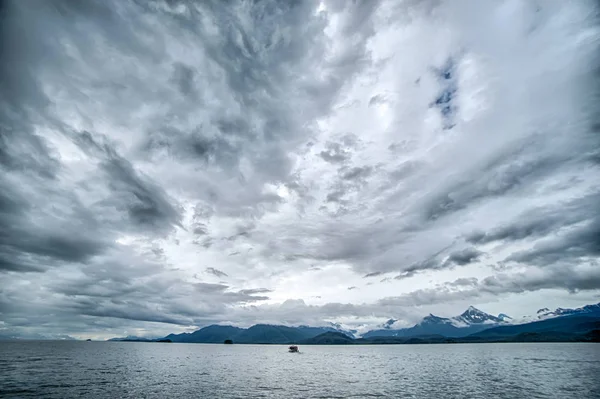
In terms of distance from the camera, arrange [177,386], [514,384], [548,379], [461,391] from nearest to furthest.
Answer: [461,391] < [177,386] < [514,384] < [548,379]

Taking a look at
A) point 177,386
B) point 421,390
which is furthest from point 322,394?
point 177,386

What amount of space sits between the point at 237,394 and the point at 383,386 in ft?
122

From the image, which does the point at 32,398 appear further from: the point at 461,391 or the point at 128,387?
the point at 461,391

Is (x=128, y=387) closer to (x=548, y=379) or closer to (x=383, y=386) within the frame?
(x=383, y=386)

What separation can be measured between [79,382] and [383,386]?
252 feet

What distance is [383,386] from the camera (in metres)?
78.1

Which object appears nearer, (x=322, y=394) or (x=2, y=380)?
(x=322, y=394)

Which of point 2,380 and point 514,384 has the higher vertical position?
point 2,380

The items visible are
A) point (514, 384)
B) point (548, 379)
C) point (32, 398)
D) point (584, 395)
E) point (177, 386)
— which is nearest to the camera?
point (32, 398)

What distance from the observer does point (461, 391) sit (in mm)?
70750

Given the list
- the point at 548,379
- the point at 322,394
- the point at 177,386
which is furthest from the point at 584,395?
the point at 177,386

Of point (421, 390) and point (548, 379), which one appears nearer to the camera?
point (421, 390)

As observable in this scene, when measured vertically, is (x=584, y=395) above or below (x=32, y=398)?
below

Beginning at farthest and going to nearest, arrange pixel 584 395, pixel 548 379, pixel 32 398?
pixel 548 379 < pixel 584 395 < pixel 32 398
